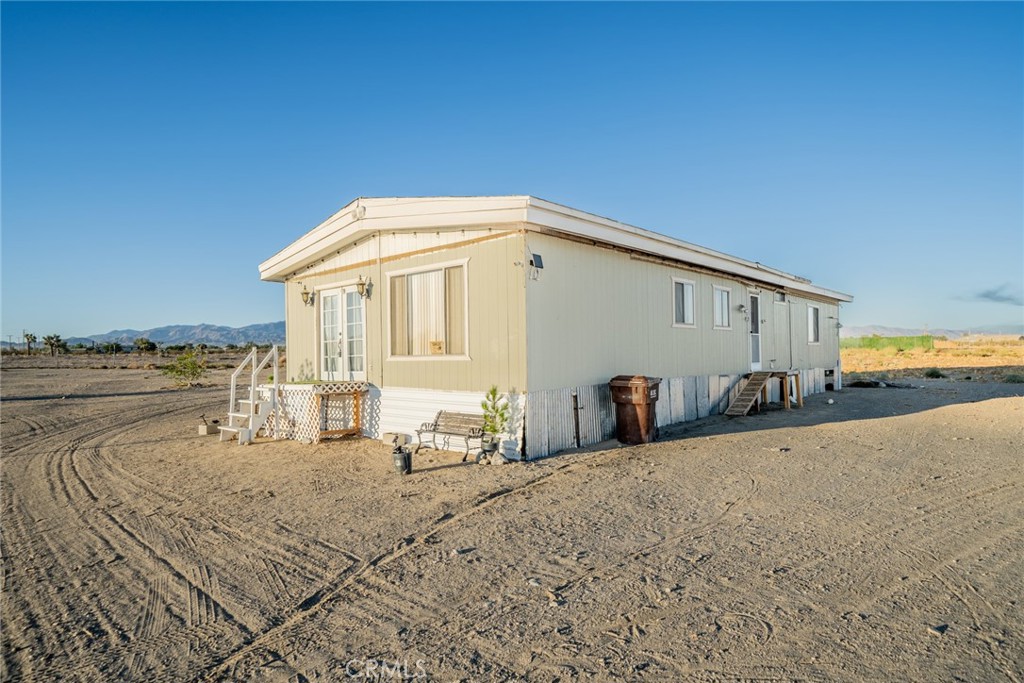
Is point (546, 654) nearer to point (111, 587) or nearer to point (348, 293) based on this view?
point (111, 587)

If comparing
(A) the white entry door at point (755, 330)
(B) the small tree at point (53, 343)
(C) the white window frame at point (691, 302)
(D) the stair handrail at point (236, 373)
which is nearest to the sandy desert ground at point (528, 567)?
(D) the stair handrail at point (236, 373)

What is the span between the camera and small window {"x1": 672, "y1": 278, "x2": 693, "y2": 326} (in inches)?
438

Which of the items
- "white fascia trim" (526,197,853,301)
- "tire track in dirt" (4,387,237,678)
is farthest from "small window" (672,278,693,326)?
"tire track in dirt" (4,387,237,678)

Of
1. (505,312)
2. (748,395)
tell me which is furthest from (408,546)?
(748,395)

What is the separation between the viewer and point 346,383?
966cm

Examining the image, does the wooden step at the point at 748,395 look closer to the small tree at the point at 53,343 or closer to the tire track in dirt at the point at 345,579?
the tire track in dirt at the point at 345,579

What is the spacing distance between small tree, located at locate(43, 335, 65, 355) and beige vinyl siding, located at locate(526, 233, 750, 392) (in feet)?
190

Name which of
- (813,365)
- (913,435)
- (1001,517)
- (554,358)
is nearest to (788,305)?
(813,365)

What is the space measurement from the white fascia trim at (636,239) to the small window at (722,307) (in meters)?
0.48

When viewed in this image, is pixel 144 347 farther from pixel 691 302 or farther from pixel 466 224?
pixel 466 224

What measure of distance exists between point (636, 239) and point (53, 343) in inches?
2391

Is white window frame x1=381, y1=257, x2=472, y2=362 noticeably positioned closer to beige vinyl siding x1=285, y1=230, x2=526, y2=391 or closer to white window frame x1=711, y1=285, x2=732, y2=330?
beige vinyl siding x1=285, y1=230, x2=526, y2=391

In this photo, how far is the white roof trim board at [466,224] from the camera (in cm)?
748

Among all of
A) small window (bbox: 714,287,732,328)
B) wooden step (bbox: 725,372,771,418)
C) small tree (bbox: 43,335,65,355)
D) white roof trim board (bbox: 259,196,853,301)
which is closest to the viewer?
white roof trim board (bbox: 259,196,853,301)
